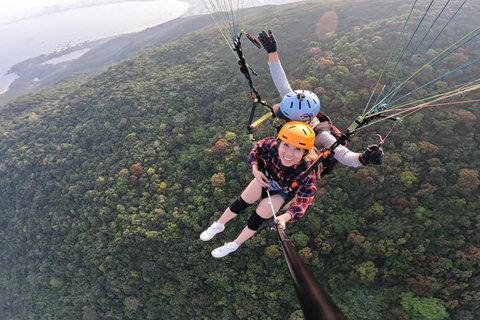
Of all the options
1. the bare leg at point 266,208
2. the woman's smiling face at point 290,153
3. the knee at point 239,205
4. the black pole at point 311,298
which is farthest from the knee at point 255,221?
the black pole at point 311,298

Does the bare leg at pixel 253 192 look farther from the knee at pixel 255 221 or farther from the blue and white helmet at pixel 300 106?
the blue and white helmet at pixel 300 106

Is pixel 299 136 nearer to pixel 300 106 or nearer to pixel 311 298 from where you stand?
pixel 300 106

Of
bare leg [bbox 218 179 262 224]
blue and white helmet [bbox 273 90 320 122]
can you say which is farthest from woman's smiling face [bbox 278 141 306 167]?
bare leg [bbox 218 179 262 224]

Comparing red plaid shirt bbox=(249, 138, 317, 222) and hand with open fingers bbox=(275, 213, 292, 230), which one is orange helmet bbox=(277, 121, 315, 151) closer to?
red plaid shirt bbox=(249, 138, 317, 222)

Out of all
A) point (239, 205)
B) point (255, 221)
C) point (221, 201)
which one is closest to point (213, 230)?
point (239, 205)

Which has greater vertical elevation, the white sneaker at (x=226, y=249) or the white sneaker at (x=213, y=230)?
the white sneaker at (x=213, y=230)

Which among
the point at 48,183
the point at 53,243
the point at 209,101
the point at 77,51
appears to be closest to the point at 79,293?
the point at 53,243
